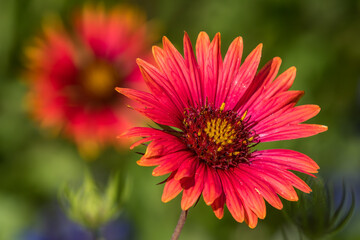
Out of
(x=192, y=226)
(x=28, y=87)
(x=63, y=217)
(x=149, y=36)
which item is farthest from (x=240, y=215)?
(x=28, y=87)

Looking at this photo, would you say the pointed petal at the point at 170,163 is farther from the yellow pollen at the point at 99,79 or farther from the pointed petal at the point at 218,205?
the yellow pollen at the point at 99,79

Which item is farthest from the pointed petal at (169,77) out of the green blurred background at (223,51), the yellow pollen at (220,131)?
the green blurred background at (223,51)

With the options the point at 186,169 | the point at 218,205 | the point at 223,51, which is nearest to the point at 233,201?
the point at 218,205

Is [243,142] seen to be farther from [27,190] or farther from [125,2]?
[125,2]

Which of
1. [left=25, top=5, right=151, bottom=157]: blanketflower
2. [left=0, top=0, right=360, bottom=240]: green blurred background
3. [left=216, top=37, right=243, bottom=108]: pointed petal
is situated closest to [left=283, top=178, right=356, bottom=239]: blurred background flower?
[left=216, top=37, right=243, bottom=108]: pointed petal

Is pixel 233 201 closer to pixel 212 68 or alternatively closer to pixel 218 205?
pixel 218 205

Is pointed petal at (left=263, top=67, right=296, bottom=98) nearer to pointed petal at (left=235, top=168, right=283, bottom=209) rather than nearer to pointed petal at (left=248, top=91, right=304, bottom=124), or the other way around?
pointed petal at (left=248, top=91, right=304, bottom=124)
